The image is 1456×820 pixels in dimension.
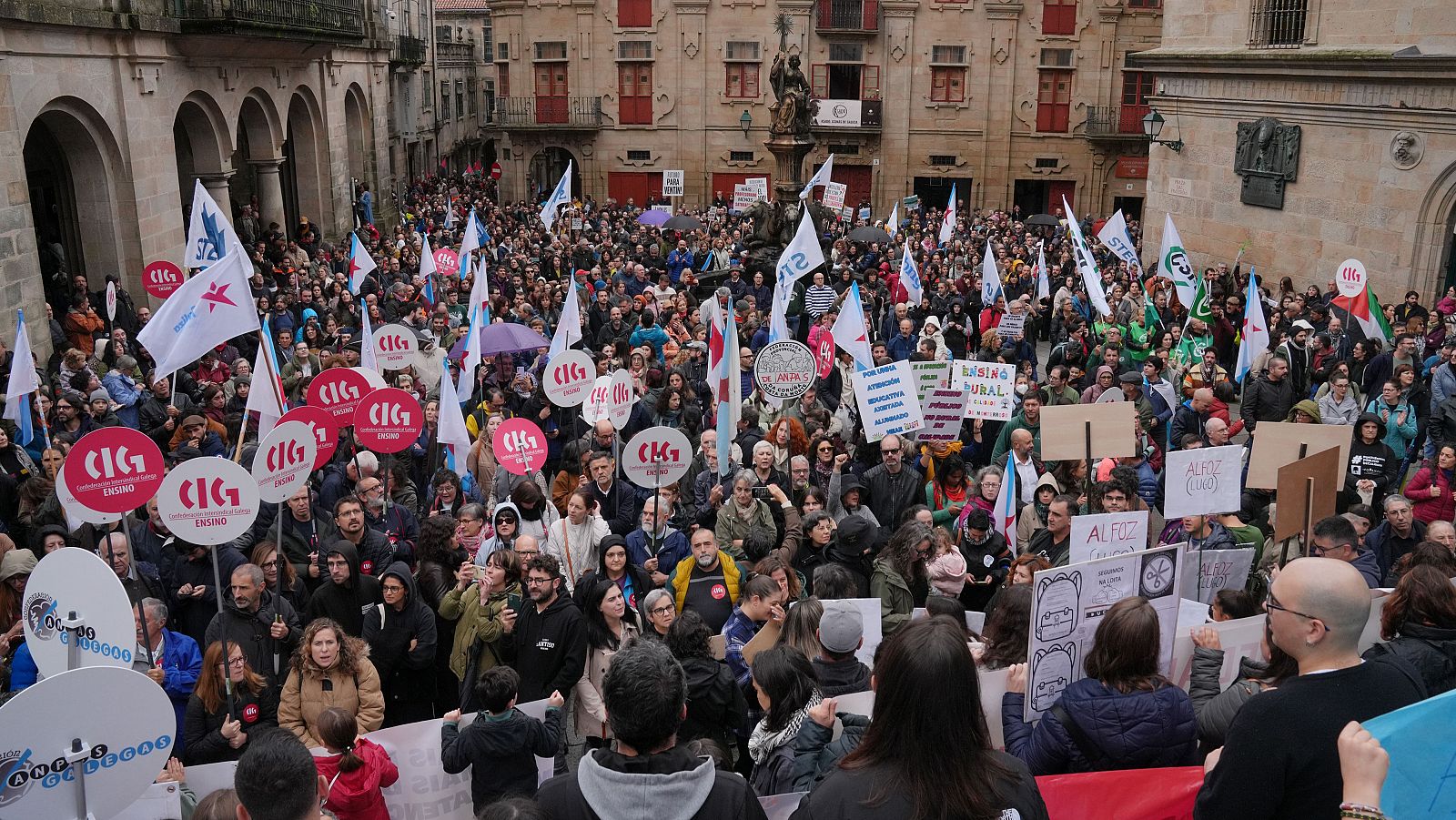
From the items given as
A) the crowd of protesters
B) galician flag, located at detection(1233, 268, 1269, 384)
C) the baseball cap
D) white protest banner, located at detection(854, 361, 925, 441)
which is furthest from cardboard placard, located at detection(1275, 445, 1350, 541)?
galician flag, located at detection(1233, 268, 1269, 384)

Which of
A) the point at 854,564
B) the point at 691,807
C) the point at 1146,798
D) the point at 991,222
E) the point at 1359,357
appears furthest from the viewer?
the point at 991,222

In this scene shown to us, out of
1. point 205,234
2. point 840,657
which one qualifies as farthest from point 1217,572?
point 205,234

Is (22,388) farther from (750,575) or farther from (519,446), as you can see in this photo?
(750,575)

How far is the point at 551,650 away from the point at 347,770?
1419 millimetres

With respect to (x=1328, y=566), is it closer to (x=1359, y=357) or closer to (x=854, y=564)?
(x=854, y=564)

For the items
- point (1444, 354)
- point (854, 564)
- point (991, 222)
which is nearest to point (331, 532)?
point (854, 564)

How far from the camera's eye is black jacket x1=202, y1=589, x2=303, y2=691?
6.23 metres

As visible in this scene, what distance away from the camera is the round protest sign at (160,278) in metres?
13.7

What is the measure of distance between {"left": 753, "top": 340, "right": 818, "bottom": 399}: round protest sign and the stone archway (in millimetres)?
11309

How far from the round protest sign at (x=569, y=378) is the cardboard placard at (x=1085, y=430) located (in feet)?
13.2

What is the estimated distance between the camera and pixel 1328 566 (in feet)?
10.6

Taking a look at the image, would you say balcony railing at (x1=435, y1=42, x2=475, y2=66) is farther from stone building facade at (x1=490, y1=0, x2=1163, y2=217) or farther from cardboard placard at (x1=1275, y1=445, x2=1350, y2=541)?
cardboard placard at (x1=1275, y1=445, x2=1350, y2=541)

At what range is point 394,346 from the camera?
1230 centimetres

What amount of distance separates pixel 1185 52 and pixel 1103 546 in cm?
1916
